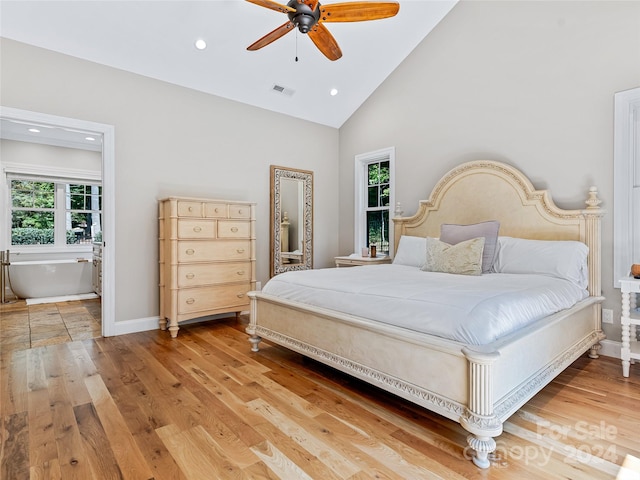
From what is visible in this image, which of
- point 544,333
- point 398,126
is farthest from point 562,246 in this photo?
point 398,126

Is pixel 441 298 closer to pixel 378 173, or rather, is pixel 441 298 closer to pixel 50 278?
pixel 378 173

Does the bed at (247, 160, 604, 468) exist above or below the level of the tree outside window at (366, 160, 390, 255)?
below

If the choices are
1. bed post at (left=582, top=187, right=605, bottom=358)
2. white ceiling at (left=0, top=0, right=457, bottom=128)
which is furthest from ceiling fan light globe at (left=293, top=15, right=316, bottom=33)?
bed post at (left=582, top=187, right=605, bottom=358)

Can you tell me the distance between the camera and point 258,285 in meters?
4.77

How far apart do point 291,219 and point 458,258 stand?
107 inches

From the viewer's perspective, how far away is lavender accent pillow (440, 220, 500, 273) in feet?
10.4

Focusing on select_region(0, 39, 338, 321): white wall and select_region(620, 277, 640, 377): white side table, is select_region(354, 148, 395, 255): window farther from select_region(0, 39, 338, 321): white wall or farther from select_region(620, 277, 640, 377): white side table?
select_region(620, 277, 640, 377): white side table

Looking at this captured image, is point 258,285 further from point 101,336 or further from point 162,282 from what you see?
point 101,336

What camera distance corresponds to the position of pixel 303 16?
7.91 ft

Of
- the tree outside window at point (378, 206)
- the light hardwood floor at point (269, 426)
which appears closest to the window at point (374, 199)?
the tree outside window at point (378, 206)

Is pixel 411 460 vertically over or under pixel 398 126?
under

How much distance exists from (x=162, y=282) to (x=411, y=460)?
3171 mm

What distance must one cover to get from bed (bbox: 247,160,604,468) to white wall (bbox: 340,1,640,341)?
0.20 metres

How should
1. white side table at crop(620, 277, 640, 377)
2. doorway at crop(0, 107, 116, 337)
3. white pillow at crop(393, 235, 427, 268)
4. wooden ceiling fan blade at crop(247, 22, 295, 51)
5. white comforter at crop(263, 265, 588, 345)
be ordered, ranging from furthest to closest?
1. white pillow at crop(393, 235, 427, 268)
2. doorway at crop(0, 107, 116, 337)
3. wooden ceiling fan blade at crop(247, 22, 295, 51)
4. white side table at crop(620, 277, 640, 377)
5. white comforter at crop(263, 265, 588, 345)
